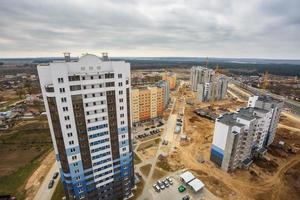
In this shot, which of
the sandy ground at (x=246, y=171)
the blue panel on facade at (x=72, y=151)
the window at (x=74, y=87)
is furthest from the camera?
the sandy ground at (x=246, y=171)

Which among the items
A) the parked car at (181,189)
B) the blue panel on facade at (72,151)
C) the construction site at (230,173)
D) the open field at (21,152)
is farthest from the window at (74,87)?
the parked car at (181,189)

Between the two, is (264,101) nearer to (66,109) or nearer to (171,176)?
(171,176)

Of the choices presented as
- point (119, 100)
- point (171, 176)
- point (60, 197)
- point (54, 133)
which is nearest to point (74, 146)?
point (54, 133)

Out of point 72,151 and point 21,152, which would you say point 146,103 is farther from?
point 72,151

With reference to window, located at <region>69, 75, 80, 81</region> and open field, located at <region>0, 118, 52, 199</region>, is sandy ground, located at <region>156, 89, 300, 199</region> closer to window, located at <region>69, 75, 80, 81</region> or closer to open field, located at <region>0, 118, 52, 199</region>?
window, located at <region>69, 75, 80, 81</region>

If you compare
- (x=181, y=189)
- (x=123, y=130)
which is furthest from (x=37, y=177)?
(x=181, y=189)

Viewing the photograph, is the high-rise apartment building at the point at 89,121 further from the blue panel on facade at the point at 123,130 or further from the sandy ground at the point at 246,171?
the sandy ground at the point at 246,171
